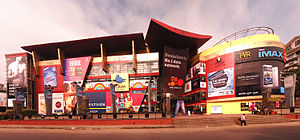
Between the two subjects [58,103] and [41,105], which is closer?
[58,103]

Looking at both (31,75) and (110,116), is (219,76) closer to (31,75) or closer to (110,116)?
(110,116)

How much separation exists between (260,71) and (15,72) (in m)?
66.1

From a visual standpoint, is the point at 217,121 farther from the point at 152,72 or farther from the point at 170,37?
the point at 152,72

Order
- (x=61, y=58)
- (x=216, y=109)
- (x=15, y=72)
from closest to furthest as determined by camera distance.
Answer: (x=216, y=109)
(x=61, y=58)
(x=15, y=72)

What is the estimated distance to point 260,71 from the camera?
35188 mm

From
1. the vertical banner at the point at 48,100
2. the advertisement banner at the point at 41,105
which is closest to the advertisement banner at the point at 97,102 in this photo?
the advertisement banner at the point at 41,105

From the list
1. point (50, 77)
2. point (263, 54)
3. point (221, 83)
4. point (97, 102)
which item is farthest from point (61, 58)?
point (263, 54)

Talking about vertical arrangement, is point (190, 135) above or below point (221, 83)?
below

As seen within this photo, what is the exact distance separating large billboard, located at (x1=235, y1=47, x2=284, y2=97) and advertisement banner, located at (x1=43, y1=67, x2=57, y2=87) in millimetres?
50380

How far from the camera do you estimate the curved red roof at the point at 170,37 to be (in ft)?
134

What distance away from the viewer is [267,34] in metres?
36.2

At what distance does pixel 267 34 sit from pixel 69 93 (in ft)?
171

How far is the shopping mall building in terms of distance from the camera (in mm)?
36062

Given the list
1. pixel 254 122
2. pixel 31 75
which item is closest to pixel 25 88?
pixel 31 75
